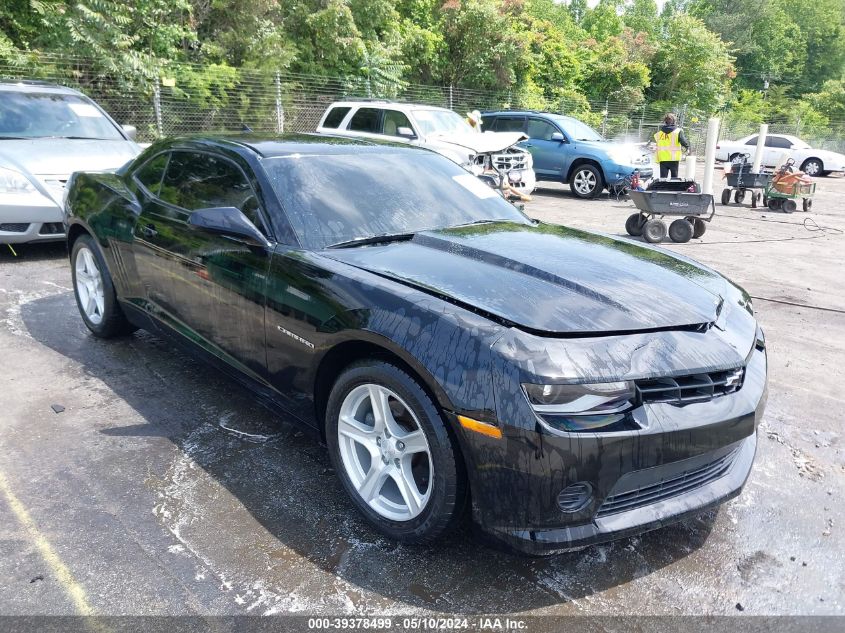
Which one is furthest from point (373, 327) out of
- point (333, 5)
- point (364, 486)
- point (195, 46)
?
point (333, 5)

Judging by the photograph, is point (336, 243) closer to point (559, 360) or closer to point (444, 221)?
point (444, 221)

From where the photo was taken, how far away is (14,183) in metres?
6.71

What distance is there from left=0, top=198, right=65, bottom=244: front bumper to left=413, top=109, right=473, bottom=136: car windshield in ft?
21.9

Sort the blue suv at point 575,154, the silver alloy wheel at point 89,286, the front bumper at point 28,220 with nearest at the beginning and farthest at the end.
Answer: the silver alloy wheel at point 89,286 → the front bumper at point 28,220 → the blue suv at point 575,154

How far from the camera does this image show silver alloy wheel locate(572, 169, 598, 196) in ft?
47.3

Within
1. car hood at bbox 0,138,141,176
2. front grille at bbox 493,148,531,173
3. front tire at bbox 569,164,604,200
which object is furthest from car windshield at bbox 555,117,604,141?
car hood at bbox 0,138,141,176

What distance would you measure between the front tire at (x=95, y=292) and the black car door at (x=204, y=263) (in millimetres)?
626

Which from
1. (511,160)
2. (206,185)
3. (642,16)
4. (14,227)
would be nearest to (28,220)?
(14,227)

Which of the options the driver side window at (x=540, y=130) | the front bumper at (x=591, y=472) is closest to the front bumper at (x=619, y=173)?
the driver side window at (x=540, y=130)

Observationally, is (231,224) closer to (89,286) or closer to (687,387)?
(687,387)

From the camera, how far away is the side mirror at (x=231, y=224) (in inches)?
124

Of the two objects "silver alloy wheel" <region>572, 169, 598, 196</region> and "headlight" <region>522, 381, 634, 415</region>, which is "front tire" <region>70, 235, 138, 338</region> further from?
"silver alloy wheel" <region>572, 169, 598, 196</region>

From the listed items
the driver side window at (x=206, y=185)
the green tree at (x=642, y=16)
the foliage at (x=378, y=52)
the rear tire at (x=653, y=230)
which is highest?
the green tree at (x=642, y=16)

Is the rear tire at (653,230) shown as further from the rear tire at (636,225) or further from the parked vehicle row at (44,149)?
the parked vehicle row at (44,149)
